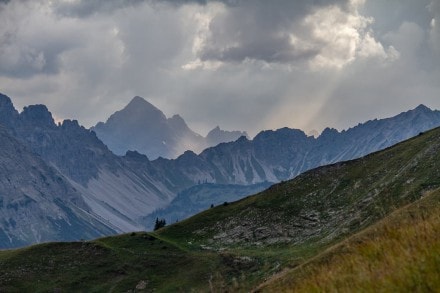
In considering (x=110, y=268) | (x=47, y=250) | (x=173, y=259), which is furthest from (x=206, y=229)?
(x=47, y=250)

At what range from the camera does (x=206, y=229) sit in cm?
8944

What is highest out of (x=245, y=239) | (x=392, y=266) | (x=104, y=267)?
(x=104, y=267)

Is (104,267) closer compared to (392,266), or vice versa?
(392,266)

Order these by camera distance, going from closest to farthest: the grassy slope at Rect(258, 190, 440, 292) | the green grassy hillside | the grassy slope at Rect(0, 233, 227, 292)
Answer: the grassy slope at Rect(258, 190, 440, 292), the green grassy hillside, the grassy slope at Rect(0, 233, 227, 292)

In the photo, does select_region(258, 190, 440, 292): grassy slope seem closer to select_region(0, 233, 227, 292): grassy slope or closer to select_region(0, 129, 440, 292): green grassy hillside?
select_region(0, 129, 440, 292): green grassy hillside

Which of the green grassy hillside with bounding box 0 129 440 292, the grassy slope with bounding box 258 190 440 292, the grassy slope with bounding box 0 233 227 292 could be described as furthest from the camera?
the grassy slope with bounding box 0 233 227 292

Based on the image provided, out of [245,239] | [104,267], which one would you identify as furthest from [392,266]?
[245,239]

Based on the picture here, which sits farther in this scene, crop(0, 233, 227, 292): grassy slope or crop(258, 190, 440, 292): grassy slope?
crop(0, 233, 227, 292): grassy slope

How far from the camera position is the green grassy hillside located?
211 ft

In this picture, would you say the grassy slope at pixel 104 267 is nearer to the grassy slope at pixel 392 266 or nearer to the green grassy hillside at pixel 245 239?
the green grassy hillside at pixel 245 239

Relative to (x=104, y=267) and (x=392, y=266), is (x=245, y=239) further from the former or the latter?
(x=392, y=266)

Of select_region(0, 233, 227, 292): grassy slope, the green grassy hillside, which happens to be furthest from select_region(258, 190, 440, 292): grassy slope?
select_region(0, 233, 227, 292): grassy slope

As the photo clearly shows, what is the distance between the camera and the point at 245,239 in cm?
8025

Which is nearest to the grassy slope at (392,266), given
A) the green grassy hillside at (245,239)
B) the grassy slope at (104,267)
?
the green grassy hillside at (245,239)
